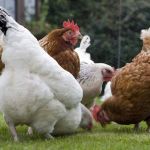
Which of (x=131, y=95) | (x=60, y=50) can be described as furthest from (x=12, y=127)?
(x=131, y=95)

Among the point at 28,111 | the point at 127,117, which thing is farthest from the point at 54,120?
the point at 127,117

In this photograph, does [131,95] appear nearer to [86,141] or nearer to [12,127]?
[86,141]

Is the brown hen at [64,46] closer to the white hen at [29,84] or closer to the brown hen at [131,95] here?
the brown hen at [131,95]

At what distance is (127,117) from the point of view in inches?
299

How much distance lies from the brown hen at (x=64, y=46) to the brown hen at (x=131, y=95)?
1.83 ft

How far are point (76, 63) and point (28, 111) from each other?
4.88ft

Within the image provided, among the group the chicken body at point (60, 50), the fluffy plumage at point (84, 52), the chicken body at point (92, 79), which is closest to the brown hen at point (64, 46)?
the chicken body at point (60, 50)

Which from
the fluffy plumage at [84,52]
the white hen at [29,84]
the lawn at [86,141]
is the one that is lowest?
the lawn at [86,141]

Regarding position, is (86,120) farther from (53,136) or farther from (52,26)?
(52,26)

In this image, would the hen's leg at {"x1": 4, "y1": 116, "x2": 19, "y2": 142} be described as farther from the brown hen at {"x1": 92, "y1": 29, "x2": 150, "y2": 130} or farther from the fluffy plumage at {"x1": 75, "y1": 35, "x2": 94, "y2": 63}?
the fluffy plumage at {"x1": 75, "y1": 35, "x2": 94, "y2": 63}

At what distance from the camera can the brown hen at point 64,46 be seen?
7.60 meters

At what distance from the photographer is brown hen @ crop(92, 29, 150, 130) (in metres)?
7.36

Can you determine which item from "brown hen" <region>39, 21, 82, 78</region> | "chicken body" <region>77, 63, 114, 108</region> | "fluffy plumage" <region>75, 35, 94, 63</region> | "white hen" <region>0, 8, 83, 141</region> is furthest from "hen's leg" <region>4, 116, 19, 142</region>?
"fluffy plumage" <region>75, 35, 94, 63</region>

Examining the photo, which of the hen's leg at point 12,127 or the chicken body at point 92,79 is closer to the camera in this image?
the hen's leg at point 12,127
